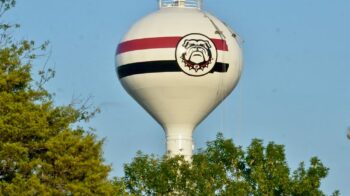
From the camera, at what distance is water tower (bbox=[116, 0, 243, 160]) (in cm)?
7150

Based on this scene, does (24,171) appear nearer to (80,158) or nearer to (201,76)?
(80,158)

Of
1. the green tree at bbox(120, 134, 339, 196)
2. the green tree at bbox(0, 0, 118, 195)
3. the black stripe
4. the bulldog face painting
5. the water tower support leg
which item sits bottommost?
the green tree at bbox(0, 0, 118, 195)

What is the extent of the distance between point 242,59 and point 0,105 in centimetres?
3600

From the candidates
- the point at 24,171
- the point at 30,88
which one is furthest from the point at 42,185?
the point at 30,88

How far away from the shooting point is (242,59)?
75375 millimetres

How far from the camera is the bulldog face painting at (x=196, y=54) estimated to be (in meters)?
71.7

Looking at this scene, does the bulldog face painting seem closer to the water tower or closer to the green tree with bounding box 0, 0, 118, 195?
the water tower

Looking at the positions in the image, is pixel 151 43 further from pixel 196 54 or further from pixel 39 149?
pixel 39 149

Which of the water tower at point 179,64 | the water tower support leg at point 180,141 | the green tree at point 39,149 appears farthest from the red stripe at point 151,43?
the green tree at point 39,149

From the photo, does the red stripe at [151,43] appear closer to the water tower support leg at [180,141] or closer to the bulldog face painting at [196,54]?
the bulldog face painting at [196,54]

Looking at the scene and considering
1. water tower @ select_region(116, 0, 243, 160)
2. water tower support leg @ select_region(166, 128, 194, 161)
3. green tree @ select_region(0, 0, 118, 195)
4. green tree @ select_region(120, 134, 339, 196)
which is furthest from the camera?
water tower support leg @ select_region(166, 128, 194, 161)

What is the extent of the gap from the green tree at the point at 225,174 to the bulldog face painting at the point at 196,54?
7.36 m

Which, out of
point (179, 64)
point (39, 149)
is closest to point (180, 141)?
point (179, 64)

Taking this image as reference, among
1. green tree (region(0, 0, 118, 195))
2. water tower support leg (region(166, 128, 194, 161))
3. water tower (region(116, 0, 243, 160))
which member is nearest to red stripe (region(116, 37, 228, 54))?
water tower (region(116, 0, 243, 160))
